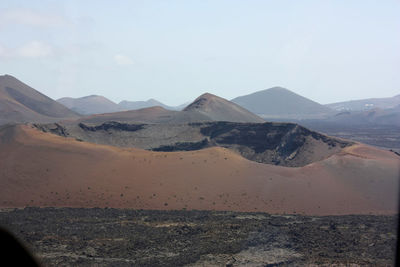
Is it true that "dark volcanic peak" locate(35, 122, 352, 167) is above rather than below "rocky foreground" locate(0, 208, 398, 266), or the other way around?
above

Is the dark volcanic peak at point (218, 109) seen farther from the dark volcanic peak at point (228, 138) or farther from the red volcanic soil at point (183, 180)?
the red volcanic soil at point (183, 180)

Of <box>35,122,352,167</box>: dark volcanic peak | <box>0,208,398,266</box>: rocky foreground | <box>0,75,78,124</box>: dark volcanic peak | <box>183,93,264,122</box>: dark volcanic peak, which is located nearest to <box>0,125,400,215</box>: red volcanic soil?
<box>0,208,398,266</box>: rocky foreground

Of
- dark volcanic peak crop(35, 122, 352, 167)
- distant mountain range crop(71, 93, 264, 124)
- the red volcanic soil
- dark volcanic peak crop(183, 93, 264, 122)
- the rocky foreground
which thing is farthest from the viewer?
dark volcanic peak crop(183, 93, 264, 122)

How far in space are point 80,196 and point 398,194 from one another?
69.5 ft

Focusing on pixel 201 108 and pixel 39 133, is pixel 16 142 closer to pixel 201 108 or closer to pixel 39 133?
pixel 39 133

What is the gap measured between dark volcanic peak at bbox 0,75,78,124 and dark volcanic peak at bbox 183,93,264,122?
126 feet

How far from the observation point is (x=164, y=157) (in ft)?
101

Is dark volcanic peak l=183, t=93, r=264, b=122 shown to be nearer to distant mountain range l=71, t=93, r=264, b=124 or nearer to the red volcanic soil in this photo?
distant mountain range l=71, t=93, r=264, b=124

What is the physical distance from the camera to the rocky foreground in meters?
13.8

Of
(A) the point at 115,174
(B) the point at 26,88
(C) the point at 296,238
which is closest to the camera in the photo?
(C) the point at 296,238

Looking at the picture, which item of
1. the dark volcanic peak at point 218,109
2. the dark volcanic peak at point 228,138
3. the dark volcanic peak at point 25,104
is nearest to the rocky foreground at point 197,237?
the dark volcanic peak at point 228,138

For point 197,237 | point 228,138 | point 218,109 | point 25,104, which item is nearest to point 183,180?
point 197,237

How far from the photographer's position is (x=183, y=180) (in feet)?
87.9

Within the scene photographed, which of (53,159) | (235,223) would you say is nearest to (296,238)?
(235,223)
